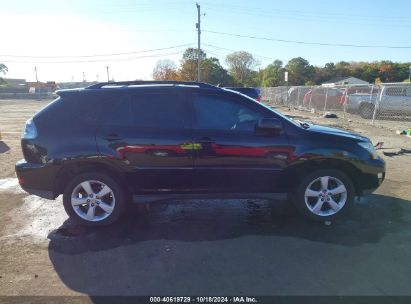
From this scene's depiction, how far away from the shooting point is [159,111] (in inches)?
192

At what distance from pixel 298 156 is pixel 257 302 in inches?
86.6

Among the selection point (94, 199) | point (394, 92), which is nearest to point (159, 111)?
point (94, 199)

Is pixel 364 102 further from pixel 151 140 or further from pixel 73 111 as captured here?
pixel 73 111

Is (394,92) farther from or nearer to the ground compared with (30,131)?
nearer to the ground

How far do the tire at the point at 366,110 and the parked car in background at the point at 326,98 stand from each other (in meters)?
3.05

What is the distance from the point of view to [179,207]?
5723mm

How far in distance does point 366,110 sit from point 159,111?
57.6 ft

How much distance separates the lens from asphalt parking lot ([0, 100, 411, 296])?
350 centimetres

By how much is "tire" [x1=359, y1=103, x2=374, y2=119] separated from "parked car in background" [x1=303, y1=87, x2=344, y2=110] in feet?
10.0

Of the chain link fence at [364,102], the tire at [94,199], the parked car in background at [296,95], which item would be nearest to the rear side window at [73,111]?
the tire at [94,199]

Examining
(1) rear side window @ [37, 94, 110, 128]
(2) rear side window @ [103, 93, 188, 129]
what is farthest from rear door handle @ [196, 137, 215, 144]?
(1) rear side window @ [37, 94, 110, 128]

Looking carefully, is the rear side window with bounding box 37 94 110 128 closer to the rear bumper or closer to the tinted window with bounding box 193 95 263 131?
the rear bumper

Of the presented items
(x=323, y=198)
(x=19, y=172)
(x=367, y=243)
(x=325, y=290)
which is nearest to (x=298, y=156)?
(x=323, y=198)

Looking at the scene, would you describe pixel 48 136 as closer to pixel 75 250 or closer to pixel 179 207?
pixel 75 250
